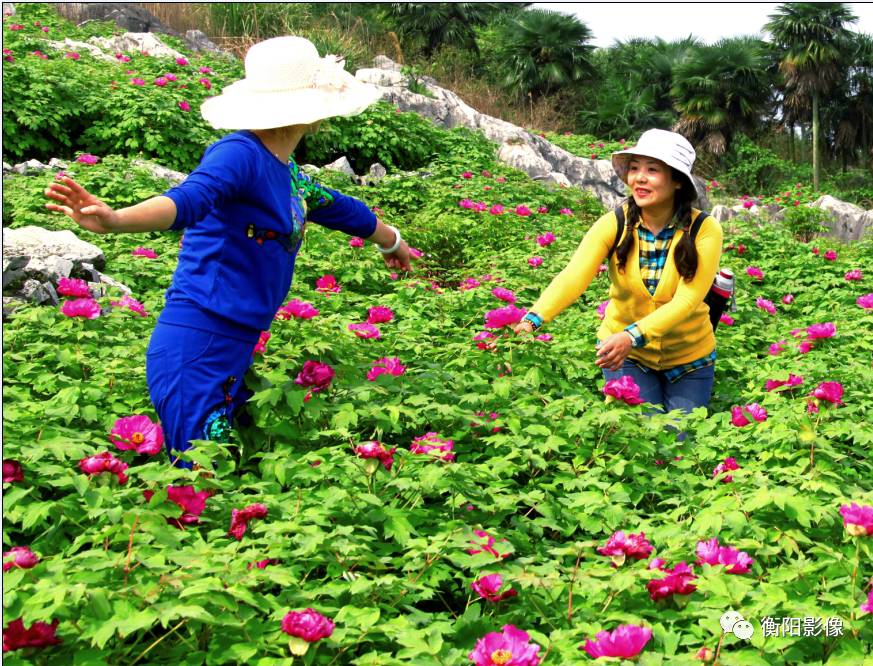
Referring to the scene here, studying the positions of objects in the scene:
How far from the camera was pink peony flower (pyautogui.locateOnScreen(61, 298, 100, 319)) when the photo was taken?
3.15 m

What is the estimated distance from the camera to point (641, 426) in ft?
9.40

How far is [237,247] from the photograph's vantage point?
2566mm

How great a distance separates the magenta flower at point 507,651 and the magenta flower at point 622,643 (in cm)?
13

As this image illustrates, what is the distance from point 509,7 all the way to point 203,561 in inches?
1305

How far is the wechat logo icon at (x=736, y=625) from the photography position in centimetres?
176

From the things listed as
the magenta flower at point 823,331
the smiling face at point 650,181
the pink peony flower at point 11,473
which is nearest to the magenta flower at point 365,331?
the smiling face at point 650,181

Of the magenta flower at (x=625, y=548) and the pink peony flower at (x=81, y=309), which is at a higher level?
the pink peony flower at (x=81, y=309)

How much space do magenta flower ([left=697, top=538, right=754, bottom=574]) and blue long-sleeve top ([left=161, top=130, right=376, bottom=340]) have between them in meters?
1.47

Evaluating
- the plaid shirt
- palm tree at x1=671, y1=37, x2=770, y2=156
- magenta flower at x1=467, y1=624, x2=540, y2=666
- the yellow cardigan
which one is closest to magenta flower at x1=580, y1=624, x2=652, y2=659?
magenta flower at x1=467, y1=624, x2=540, y2=666

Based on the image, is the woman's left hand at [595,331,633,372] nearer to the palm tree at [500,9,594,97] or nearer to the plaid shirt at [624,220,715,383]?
the plaid shirt at [624,220,715,383]

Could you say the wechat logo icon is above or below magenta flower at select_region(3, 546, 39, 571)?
below

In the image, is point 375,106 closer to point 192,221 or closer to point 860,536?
point 192,221

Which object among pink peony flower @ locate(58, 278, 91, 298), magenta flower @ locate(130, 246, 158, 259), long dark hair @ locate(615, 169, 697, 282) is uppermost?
long dark hair @ locate(615, 169, 697, 282)

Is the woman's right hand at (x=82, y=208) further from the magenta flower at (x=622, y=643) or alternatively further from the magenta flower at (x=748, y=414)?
the magenta flower at (x=748, y=414)
